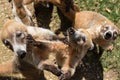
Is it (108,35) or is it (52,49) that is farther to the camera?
(108,35)

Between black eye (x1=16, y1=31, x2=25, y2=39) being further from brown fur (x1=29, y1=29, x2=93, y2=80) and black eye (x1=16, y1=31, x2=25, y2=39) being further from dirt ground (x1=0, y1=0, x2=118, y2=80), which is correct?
dirt ground (x1=0, y1=0, x2=118, y2=80)

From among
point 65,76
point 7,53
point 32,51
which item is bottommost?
point 7,53

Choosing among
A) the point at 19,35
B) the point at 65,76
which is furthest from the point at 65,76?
the point at 19,35

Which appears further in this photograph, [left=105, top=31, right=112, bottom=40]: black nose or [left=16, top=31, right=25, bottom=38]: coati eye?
[left=105, top=31, right=112, bottom=40]: black nose

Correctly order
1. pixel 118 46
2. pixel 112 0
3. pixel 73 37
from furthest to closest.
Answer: pixel 112 0, pixel 118 46, pixel 73 37

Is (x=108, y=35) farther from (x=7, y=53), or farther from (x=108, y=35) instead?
(x=7, y=53)

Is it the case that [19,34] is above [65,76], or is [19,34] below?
above

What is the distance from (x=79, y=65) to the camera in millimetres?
7816

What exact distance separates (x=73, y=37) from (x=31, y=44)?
25.2 inches

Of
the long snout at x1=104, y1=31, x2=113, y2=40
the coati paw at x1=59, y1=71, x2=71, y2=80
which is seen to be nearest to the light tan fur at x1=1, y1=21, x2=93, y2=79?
the coati paw at x1=59, y1=71, x2=71, y2=80

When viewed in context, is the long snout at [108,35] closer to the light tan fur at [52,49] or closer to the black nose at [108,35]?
the black nose at [108,35]

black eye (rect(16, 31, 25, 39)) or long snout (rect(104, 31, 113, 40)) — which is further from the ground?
black eye (rect(16, 31, 25, 39))

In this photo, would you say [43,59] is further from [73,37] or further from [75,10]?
[75,10]

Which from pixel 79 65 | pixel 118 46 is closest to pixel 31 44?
pixel 79 65
